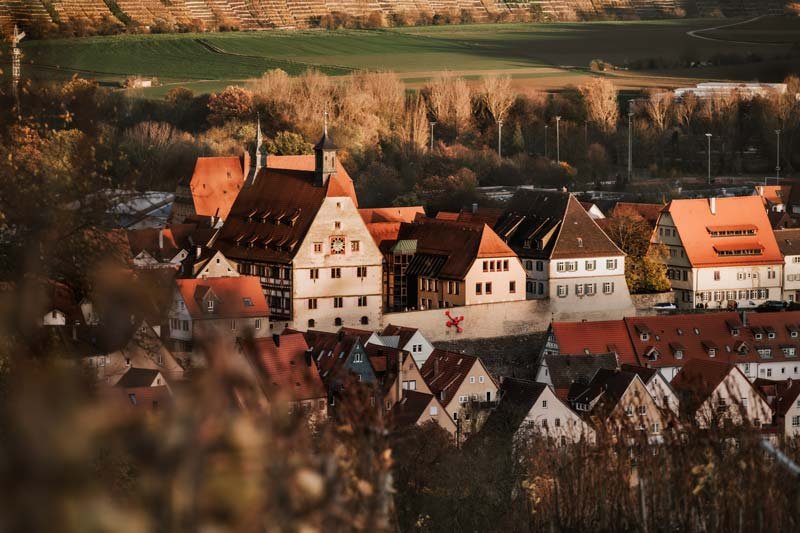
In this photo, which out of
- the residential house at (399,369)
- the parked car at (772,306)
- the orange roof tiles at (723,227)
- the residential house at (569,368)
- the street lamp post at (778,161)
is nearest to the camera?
the residential house at (399,369)

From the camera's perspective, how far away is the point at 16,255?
13664mm

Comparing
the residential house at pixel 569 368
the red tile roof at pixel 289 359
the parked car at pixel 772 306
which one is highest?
the red tile roof at pixel 289 359

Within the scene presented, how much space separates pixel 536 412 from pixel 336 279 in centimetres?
875

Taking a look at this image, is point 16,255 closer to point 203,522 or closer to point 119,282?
point 119,282

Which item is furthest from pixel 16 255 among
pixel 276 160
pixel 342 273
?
pixel 276 160

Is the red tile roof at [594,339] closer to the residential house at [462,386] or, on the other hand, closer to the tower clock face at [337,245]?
the residential house at [462,386]

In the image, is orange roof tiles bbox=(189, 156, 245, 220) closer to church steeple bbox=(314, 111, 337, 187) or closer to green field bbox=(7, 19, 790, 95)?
church steeple bbox=(314, 111, 337, 187)

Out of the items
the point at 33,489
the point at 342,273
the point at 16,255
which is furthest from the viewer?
the point at 342,273

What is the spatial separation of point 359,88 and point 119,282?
3127 inches

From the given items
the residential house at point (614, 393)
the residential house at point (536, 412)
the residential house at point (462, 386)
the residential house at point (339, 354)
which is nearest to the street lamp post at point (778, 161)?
the residential house at point (614, 393)

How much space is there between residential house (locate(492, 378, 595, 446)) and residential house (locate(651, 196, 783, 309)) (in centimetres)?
1420

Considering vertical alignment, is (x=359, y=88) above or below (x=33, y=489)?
below

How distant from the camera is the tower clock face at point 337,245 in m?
46.4

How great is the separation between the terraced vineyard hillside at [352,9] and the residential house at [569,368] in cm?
4048
